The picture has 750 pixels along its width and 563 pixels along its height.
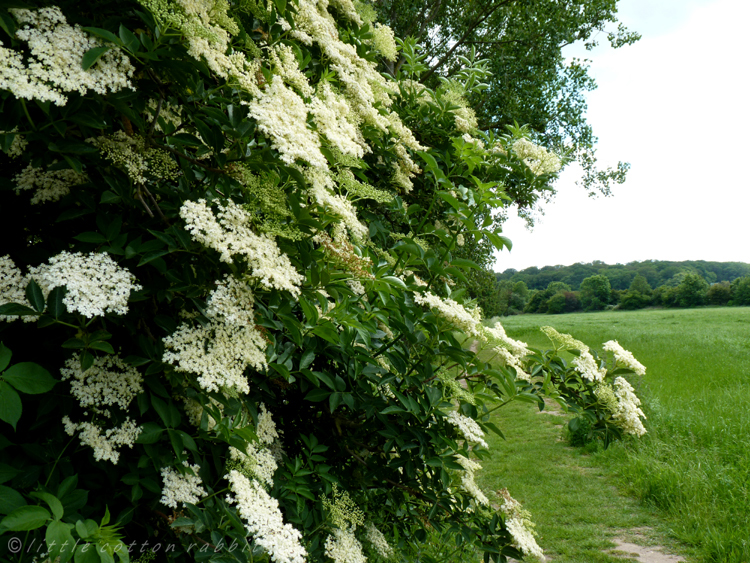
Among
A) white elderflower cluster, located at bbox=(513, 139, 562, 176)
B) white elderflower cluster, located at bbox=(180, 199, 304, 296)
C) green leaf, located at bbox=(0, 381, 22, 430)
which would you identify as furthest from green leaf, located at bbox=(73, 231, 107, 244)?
white elderflower cluster, located at bbox=(513, 139, 562, 176)

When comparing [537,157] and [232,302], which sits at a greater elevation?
[537,157]

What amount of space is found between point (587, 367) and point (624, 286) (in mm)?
55132

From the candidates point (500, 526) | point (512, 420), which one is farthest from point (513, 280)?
point (500, 526)

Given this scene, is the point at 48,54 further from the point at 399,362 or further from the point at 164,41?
the point at 399,362

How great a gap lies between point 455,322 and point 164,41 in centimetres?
148

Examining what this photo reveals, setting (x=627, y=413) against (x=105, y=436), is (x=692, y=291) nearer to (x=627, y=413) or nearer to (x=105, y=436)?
(x=627, y=413)

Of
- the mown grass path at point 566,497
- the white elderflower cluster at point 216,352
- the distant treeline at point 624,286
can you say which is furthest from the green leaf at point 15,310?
the distant treeline at point 624,286

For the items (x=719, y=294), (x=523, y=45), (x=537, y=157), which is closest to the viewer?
(x=537, y=157)

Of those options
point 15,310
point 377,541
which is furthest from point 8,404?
point 377,541

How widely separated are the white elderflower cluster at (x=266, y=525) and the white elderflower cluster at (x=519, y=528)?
4.54 ft

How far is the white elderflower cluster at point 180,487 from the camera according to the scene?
151 centimetres

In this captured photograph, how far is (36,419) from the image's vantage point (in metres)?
1.49

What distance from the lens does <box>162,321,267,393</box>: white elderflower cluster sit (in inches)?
54.2

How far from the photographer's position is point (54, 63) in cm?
118
